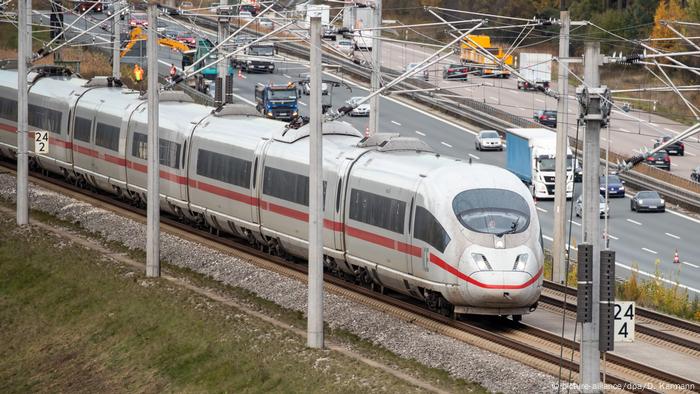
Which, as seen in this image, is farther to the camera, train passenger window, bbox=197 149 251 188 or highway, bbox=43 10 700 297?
highway, bbox=43 10 700 297

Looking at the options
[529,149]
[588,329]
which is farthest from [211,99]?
[588,329]

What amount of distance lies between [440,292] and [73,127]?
2409cm

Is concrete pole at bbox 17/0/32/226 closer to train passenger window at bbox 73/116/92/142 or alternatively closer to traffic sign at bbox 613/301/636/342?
train passenger window at bbox 73/116/92/142

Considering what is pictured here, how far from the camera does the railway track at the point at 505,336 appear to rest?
1019 inches

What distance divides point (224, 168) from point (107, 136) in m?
8.77

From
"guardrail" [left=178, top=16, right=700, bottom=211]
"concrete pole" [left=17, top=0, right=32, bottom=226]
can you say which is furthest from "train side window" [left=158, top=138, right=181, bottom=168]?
"guardrail" [left=178, top=16, right=700, bottom=211]

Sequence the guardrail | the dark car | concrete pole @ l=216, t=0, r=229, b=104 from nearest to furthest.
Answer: concrete pole @ l=216, t=0, r=229, b=104 < the guardrail < the dark car

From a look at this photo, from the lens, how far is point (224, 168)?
40812 mm

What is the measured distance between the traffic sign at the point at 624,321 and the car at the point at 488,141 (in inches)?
2467

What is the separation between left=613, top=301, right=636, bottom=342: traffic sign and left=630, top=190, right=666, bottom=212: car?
170ft

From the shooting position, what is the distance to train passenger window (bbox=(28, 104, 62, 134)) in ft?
171

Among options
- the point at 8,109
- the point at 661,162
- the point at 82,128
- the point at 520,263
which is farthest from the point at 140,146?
the point at 661,162

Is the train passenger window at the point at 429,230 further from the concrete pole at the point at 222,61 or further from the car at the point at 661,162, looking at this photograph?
the car at the point at 661,162

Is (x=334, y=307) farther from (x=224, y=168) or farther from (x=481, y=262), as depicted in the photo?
(x=224, y=168)
